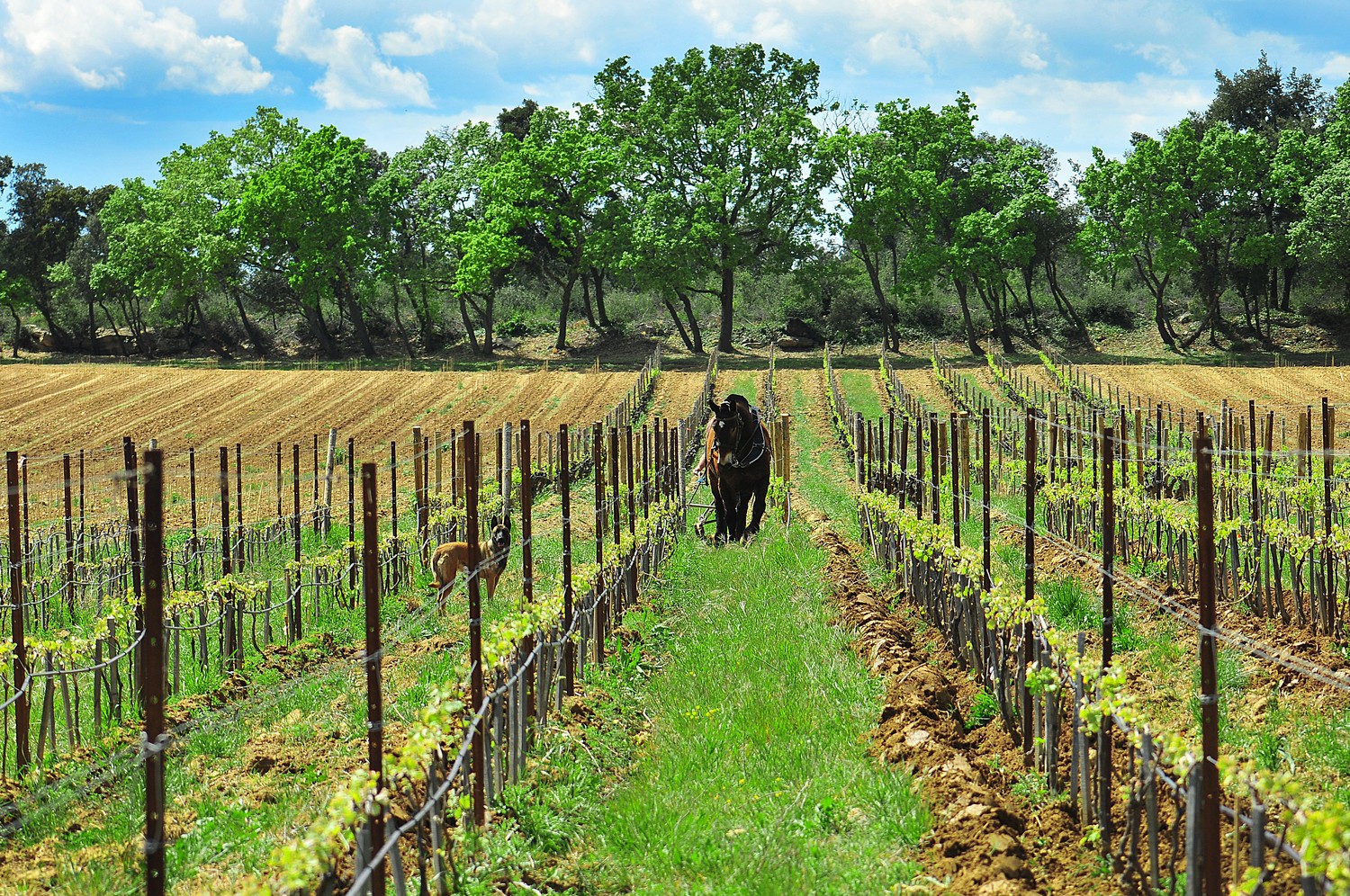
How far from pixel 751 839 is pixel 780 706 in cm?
185

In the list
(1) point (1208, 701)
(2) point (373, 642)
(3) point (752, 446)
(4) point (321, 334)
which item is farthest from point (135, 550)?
(4) point (321, 334)

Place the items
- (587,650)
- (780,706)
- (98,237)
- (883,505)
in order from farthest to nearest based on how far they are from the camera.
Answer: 1. (98,237)
2. (883,505)
3. (587,650)
4. (780,706)

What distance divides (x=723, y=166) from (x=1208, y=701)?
47.0 m

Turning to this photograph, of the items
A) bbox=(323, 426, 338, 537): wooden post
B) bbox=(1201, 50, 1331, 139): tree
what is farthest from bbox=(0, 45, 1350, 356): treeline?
bbox=(323, 426, 338, 537): wooden post

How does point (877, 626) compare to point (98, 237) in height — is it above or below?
below

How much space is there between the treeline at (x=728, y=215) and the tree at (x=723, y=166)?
0.32ft

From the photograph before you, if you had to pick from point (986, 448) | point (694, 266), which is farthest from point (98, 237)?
point (986, 448)

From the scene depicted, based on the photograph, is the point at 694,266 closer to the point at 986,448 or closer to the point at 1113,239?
the point at 1113,239

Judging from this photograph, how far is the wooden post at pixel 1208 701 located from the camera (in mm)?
3971

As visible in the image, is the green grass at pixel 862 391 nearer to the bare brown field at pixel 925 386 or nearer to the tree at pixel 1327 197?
the bare brown field at pixel 925 386

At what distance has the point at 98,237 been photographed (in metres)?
64.9

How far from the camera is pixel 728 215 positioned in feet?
161

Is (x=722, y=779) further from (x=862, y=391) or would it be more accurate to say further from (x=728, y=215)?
(x=728, y=215)

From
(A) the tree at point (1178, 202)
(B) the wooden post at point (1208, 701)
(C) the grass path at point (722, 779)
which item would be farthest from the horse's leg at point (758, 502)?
(A) the tree at point (1178, 202)
